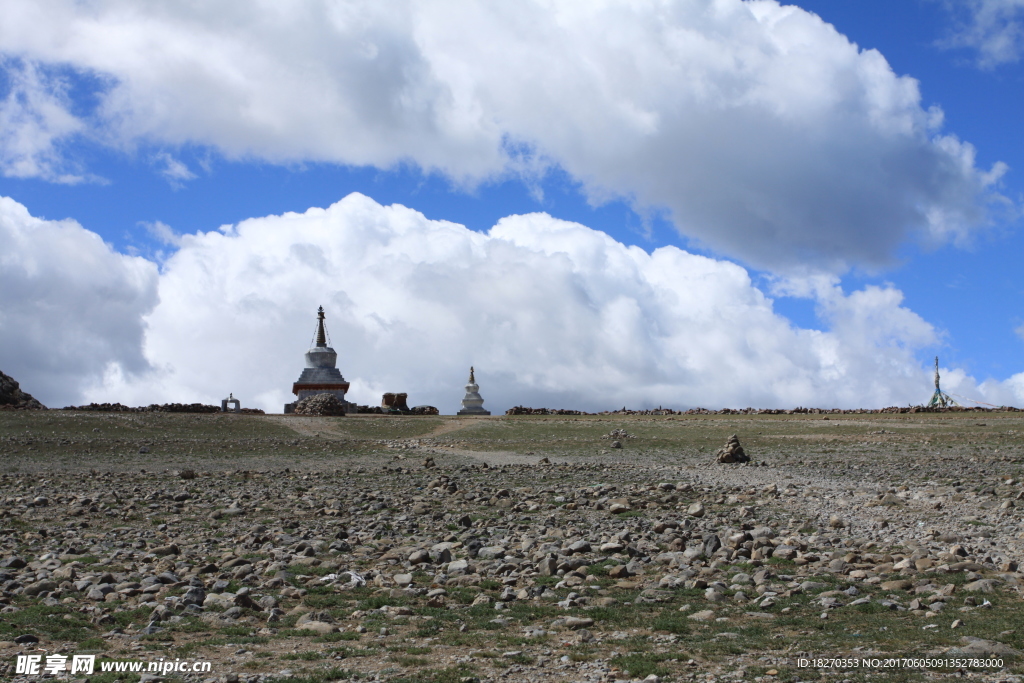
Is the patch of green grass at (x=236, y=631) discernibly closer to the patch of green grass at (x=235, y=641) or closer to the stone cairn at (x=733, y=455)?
the patch of green grass at (x=235, y=641)

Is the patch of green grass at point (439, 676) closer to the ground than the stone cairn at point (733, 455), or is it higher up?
closer to the ground

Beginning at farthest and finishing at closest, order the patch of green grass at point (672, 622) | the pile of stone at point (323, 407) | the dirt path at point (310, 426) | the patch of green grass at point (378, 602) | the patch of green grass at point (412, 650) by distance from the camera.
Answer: the pile of stone at point (323, 407) < the dirt path at point (310, 426) < the patch of green grass at point (378, 602) < the patch of green grass at point (672, 622) < the patch of green grass at point (412, 650)

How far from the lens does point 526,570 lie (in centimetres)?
1266

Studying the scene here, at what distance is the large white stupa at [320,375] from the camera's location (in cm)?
7919

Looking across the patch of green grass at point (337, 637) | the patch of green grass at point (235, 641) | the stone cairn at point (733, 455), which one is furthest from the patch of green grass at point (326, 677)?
the stone cairn at point (733, 455)

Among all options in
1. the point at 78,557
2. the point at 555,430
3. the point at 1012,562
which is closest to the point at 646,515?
the point at 1012,562

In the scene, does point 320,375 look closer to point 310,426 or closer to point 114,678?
point 310,426

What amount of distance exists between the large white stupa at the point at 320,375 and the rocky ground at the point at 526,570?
52898 mm

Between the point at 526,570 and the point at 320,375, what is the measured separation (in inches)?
2765

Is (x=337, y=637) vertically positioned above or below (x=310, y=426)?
below

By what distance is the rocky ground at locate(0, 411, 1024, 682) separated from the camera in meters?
8.77

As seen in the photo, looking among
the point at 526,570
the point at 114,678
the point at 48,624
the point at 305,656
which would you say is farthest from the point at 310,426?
the point at 114,678

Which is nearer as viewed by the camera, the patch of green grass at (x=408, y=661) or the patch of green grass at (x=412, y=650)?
the patch of green grass at (x=408, y=661)

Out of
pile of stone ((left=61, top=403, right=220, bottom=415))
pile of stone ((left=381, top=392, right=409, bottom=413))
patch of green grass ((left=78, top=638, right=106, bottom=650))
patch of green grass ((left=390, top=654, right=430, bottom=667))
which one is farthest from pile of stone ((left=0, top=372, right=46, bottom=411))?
patch of green grass ((left=390, top=654, right=430, bottom=667))
